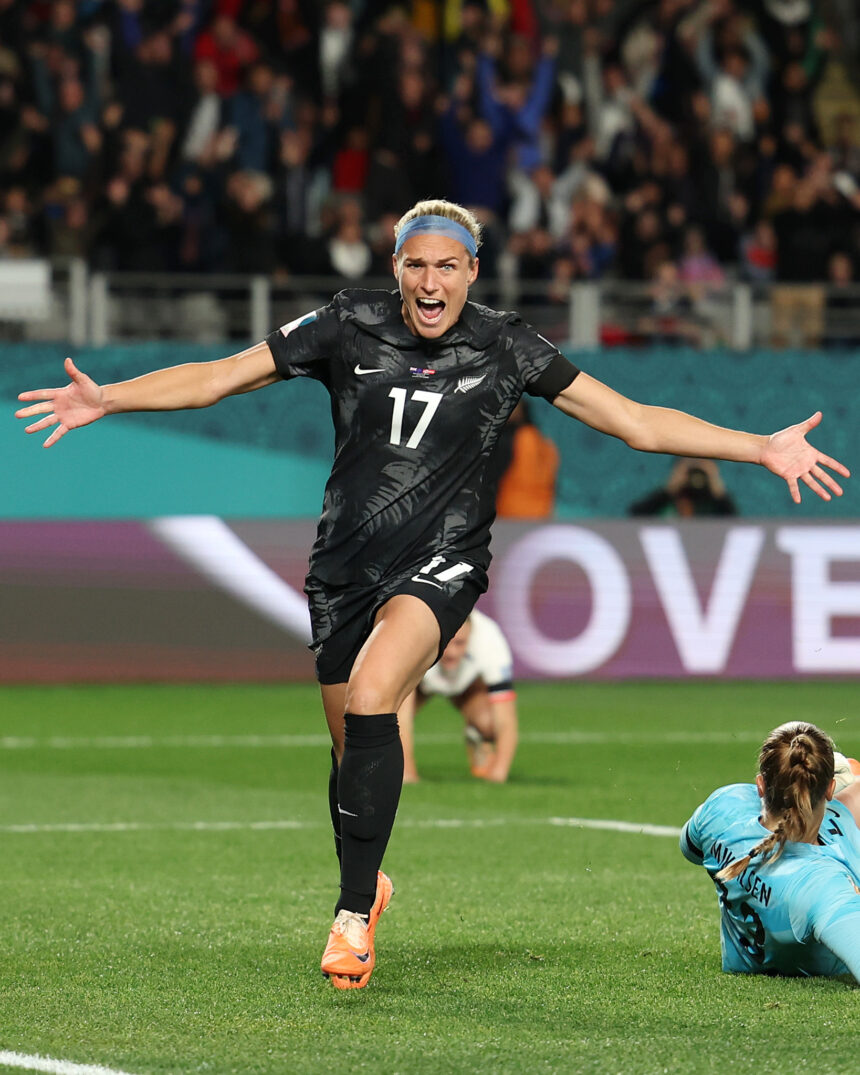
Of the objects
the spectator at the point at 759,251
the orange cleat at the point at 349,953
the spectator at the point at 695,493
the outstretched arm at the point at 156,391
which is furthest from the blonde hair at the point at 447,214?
the spectator at the point at 759,251

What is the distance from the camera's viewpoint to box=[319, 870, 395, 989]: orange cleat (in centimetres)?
561

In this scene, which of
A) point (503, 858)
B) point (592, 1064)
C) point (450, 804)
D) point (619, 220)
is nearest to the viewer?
point (592, 1064)

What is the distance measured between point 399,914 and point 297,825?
238 cm

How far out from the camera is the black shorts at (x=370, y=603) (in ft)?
19.3

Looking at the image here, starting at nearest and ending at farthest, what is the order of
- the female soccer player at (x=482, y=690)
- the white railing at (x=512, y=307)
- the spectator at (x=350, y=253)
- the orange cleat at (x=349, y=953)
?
the orange cleat at (x=349, y=953)
the female soccer player at (x=482, y=690)
the white railing at (x=512, y=307)
the spectator at (x=350, y=253)

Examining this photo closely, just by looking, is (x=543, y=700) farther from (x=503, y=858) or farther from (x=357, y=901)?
(x=357, y=901)

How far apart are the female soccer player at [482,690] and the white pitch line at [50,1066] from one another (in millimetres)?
5971

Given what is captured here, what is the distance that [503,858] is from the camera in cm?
839

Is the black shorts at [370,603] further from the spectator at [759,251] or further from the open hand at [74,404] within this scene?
the spectator at [759,251]

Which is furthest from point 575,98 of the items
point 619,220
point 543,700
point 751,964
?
point 751,964

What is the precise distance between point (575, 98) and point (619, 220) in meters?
1.61

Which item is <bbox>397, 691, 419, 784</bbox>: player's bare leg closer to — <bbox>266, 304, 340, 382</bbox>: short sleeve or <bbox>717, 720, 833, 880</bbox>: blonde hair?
<bbox>266, 304, 340, 382</bbox>: short sleeve

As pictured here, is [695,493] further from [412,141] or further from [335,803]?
[335,803]

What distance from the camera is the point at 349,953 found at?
562cm
